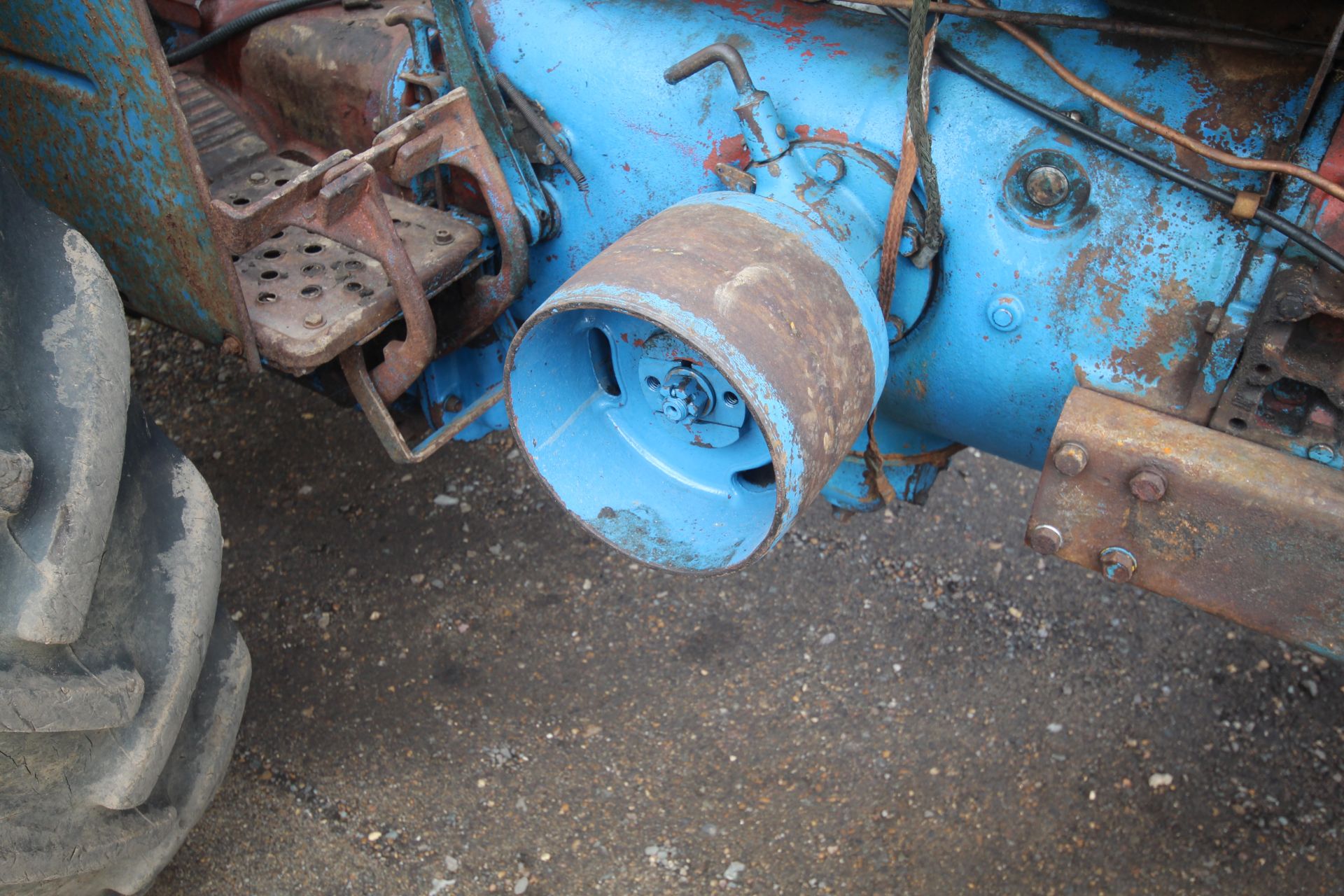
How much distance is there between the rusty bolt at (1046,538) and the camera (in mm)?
1332

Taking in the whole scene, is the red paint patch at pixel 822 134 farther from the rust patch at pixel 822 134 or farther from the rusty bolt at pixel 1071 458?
the rusty bolt at pixel 1071 458

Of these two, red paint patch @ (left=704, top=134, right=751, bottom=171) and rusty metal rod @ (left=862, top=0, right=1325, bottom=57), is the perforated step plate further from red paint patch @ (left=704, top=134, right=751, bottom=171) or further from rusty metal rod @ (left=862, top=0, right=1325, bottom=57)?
rusty metal rod @ (left=862, top=0, right=1325, bottom=57)

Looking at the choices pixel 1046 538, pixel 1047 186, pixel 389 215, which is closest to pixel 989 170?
pixel 1047 186

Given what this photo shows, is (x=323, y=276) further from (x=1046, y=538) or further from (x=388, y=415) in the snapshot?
(x=1046, y=538)

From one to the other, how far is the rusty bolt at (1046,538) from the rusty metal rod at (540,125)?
2.73 ft

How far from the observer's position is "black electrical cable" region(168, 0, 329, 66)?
6.30ft

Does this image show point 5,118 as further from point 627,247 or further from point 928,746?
point 928,746

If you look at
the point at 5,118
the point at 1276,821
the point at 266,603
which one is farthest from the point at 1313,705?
the point at 5,118

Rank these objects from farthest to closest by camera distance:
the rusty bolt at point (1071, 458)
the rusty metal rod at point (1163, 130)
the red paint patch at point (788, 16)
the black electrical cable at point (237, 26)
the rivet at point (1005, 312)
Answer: the black electrical cable at point (237, 26) < the red paint patch at point (788, 16) < the rivet at point (1005, 312) < the rusty bolt at point (1071, 458) < the rusty metal rod at point (1163, 130)

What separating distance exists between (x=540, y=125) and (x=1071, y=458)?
91 centimetres

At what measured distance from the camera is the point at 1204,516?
4.01 ft

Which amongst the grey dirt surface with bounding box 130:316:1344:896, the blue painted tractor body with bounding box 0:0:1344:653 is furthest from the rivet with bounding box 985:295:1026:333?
the grey dirt surface with bounding box 130:316:1344:896

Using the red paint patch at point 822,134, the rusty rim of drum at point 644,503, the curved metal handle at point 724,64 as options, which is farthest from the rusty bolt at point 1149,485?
the curved metal handle at point 724,64

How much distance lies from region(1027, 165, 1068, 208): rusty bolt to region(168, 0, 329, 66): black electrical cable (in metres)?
1.27
